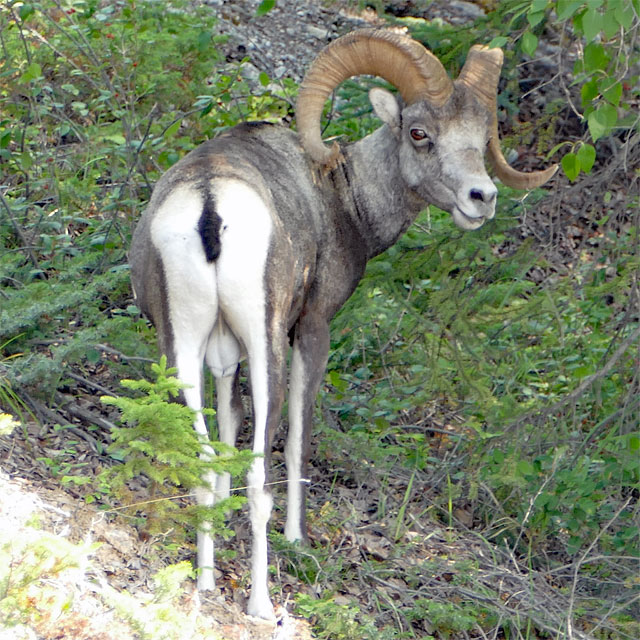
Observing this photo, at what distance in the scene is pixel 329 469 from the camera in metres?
6.91

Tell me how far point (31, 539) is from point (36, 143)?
6135 millimetres

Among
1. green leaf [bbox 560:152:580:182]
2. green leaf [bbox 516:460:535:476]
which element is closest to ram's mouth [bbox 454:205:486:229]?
green leaf [bbox 560:152:580:182]

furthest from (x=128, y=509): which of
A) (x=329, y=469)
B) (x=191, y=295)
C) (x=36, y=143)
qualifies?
(x=36, y=143)

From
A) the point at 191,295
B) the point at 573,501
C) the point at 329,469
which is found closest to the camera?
the point at 191,295

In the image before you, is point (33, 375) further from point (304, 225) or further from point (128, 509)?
point (304, 225)

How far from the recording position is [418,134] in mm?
6109

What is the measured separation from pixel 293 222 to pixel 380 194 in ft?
3.32

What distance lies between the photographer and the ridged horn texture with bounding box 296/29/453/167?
6.00 metres

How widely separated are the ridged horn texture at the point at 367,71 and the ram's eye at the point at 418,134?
0.18 m

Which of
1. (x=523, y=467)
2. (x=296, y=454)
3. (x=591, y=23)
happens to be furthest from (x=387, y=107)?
(x=523, y=467)

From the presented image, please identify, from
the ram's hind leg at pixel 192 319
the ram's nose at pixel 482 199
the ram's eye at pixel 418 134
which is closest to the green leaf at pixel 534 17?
the ram's nose at pixel 482 199

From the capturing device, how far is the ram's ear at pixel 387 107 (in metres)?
6.23

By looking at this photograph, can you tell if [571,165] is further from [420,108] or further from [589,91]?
[420,108]

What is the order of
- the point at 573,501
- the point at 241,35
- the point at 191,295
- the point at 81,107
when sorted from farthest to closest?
the point at 241,35, the point at 81,107, the point at 573,501, the point at 191,295
